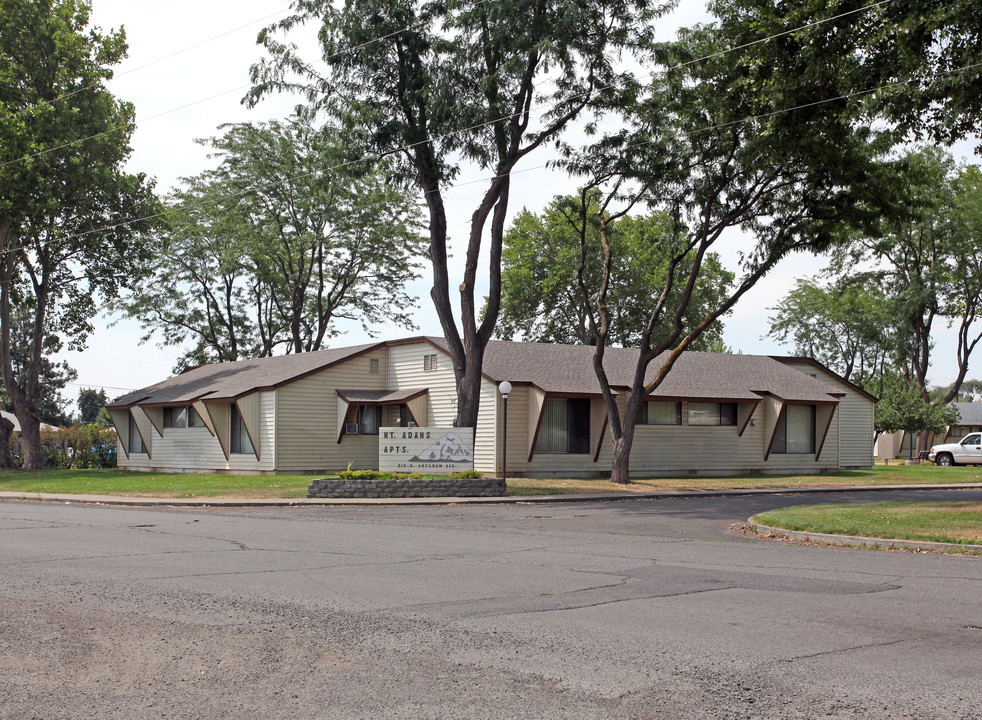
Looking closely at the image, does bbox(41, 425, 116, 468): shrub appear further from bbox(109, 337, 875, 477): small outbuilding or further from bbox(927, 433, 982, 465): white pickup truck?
bbox(927, 433, 982, 465): white pickup truck

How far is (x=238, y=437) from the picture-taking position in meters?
37.2

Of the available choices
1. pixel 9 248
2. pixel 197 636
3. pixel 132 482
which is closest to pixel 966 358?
pixel 132 482

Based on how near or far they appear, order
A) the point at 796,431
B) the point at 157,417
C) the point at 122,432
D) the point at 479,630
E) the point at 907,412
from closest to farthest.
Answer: the point at 479,630
the point at 796,431
the point at 157,417
the point at 122,432
the point at 907,412

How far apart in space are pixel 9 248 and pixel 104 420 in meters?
94.4

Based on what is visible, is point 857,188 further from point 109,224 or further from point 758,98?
point 109,224

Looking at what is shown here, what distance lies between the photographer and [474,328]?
1133 inches

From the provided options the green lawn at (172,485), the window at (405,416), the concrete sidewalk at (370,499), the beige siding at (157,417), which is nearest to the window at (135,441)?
the beige siding at (157,417)

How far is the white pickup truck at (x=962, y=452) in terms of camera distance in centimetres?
4800

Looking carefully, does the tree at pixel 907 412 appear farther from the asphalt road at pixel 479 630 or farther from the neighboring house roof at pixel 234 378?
the asphalt road at pixel 479 630

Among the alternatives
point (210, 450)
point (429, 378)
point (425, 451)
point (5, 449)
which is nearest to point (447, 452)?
point (425, 451)

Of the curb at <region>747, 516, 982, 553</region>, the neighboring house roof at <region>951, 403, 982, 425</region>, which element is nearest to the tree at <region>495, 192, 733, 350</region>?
the neighboring house roof at <region>951, 403, 982, 425</region>

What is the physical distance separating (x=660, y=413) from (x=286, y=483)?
1436cm

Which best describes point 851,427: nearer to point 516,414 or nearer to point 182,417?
point 516,414

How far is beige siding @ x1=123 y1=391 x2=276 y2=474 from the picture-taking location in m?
35.7
